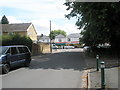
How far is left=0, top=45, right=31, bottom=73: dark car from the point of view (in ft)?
39.9

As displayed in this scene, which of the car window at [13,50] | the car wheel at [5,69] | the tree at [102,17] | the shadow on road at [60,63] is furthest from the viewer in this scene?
the tree at [102,17]

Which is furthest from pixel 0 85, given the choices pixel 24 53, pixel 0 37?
pixel 0 37

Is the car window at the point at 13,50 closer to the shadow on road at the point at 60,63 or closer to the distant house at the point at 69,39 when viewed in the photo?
the shadow on road at the point at 60,63

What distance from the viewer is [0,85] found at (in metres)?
8.70

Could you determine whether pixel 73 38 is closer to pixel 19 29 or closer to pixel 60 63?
pixel 19 29

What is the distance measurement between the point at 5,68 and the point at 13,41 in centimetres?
1564

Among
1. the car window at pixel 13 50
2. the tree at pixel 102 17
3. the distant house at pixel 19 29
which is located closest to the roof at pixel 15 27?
the distant house at pixel 19 29

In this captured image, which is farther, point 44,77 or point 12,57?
point 12,57

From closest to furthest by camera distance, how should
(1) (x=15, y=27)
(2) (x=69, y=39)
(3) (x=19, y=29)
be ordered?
(3) (x=19, y=29), (1) (x=15, y=27), (2) (x=69, y=39)

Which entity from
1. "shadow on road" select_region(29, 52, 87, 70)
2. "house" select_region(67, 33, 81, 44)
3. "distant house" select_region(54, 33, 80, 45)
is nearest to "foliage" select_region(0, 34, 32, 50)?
"shadow on road" select_region(29, 52, 87, 70)

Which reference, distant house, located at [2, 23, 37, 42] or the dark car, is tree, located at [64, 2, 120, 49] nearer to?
the dark car

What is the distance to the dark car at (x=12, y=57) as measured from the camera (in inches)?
479

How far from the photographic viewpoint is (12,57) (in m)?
13.2

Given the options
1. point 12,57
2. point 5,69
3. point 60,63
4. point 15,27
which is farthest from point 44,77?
point 15,27
